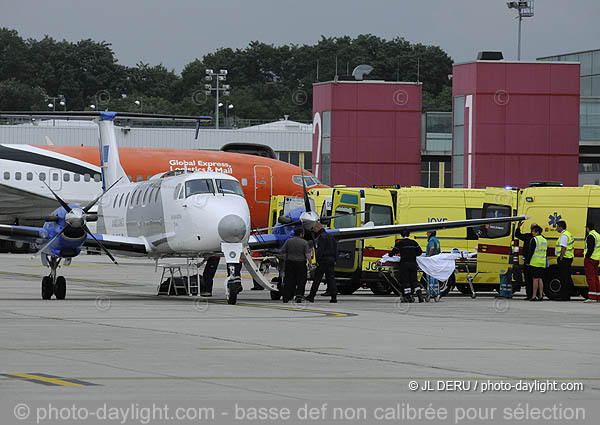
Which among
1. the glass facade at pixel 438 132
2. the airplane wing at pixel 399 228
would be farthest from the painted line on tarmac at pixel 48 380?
the glass facade at pixel 438 132

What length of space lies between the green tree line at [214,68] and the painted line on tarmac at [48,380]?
367 feet

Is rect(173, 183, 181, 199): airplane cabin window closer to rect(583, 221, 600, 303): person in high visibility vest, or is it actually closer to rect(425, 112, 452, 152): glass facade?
rect(583, 221, 600, 303): person in high visibility vest

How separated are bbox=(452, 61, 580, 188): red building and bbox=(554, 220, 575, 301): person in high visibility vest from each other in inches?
1065

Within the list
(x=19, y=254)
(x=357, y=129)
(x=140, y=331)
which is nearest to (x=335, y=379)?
(x=140, y=331)

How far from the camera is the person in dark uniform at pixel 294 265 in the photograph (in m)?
25.0

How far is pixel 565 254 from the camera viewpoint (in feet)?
88.8

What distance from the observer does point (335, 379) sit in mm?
12023

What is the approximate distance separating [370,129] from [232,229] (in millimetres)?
37686

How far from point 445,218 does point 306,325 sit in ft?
38.1

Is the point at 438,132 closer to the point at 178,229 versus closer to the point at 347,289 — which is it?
the point at 347,289

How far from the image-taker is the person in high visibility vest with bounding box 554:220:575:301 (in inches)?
1061

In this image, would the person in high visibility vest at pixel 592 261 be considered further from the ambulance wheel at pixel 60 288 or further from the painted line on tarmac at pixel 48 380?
the painted line on tarmac at pixel 48 380

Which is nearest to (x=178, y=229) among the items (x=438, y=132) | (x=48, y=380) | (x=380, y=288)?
(x=380, y=288)

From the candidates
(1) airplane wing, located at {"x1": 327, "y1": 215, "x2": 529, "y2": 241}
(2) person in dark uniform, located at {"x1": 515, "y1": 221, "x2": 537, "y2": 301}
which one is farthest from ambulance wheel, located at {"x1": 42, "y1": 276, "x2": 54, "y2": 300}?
(2) person in dark uniform, located at {"x1": 515, "y1": 221, "x2": 537, "y2": 301}
